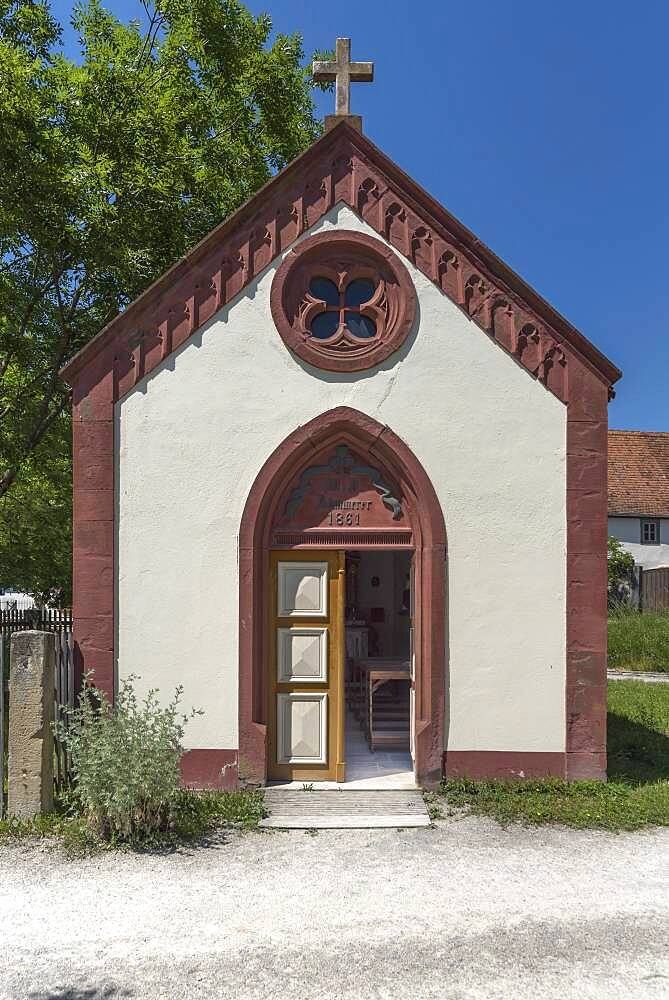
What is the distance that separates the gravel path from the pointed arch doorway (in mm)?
1170

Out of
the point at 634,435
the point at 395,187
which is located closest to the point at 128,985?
the point at 395,187

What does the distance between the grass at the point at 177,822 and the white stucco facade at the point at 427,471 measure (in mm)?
566

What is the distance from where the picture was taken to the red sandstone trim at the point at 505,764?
6750 mm

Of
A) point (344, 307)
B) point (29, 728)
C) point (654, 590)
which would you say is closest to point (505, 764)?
point (29, 728)

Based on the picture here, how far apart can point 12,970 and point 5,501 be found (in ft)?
39.5

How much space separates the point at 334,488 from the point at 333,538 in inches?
21.7

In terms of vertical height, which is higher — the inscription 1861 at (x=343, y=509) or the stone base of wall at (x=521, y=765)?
the inscription 1861 at (x=343, y=509)

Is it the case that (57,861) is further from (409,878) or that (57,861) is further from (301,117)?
(301,117)

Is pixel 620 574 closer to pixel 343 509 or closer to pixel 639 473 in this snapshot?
pixel 639 473

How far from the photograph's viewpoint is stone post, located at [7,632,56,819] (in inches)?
237

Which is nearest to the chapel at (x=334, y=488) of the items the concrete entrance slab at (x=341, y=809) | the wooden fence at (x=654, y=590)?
the concrete entrance slab at (x=341, y=809)

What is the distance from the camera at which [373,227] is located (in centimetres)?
706

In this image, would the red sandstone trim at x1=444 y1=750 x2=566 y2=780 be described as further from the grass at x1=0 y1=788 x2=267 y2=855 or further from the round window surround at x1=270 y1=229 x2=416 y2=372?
the round window surround at x1=270 y1=229 x2=416 y2=372

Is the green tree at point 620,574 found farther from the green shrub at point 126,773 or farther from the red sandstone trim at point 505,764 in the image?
the green shrub at point 126,773
